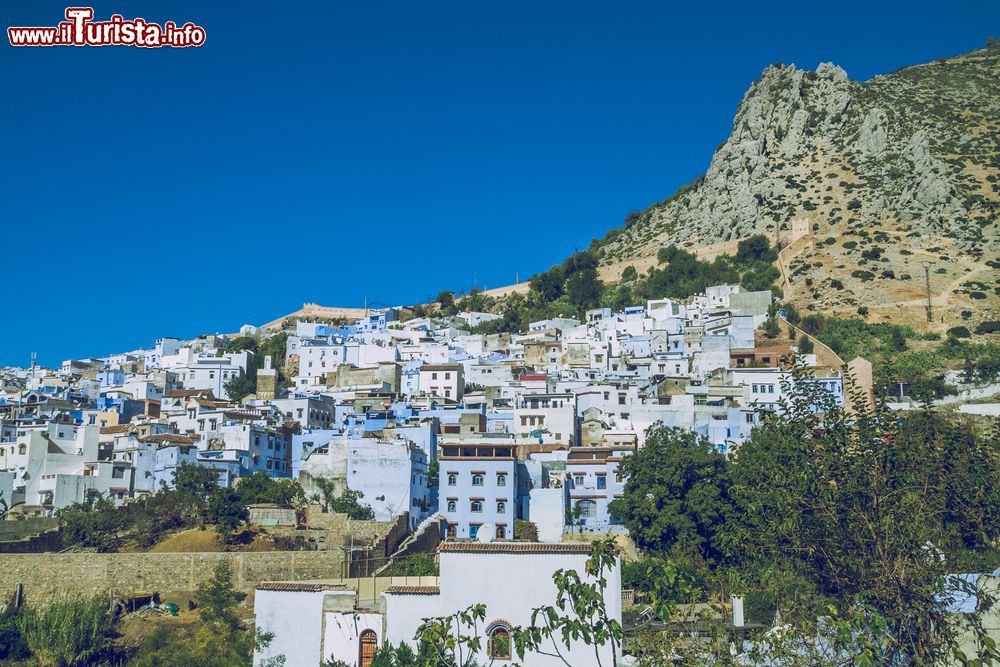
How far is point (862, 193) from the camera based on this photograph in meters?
82.6

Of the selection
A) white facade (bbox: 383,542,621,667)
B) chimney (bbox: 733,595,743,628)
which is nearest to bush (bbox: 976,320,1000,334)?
chimney (bbox: 733,595,743,628)

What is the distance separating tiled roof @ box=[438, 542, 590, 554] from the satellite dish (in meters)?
13.0

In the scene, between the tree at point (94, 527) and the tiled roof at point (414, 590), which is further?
the tree at point (94, 527)

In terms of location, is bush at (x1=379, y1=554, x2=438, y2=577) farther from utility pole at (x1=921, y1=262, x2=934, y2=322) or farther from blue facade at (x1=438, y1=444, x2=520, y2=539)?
utility pole at (x1=921, y1=262, x2=934, y2=322)

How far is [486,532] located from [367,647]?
47.7 feet

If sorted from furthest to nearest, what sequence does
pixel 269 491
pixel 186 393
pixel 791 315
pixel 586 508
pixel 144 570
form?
pixel 791 315 → pixel 186 393 → pixel 269 491 → pixel 586 508 → pixel 144 570

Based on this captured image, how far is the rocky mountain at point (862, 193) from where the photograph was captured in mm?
70375

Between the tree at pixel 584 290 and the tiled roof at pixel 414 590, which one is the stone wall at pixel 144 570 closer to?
the tiled roof at pixel 414 590

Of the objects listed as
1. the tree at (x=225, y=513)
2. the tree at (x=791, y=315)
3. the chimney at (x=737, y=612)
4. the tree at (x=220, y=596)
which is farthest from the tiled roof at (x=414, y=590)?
the tree at (x=791, y=315)

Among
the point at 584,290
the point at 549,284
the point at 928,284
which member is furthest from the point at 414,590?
the point at 549,284

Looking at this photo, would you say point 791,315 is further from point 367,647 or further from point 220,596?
point 367,647

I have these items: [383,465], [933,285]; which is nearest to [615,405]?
[383,465]

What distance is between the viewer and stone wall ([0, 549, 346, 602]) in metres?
34.1

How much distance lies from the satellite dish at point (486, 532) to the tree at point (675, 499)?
14.7 feet
